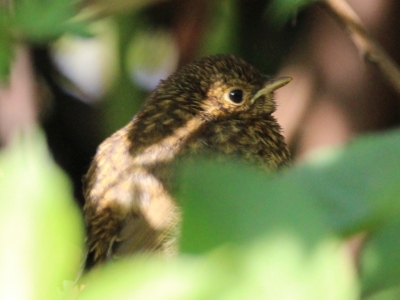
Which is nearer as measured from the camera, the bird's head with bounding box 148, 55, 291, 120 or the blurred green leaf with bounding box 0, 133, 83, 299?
the blurred green leaf with bounding box 0, 133, 83, 299

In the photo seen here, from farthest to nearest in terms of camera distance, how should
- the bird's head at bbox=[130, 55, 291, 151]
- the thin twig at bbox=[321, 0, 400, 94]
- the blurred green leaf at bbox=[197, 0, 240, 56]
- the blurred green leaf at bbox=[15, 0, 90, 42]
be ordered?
the blurred green leaf at bbox=[197, 0, 240, 56], the bird's head at bbox=[130, 55, 291, 151], the thin twig at bbox=[321, 0, 400, 94], the blurred green leaf at bbox=[15, 0, 90, 42]

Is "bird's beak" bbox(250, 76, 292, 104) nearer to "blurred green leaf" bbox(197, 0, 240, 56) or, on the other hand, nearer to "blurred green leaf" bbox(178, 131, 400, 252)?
"blurred green leaf" bbox(197, 0, 240, 56)

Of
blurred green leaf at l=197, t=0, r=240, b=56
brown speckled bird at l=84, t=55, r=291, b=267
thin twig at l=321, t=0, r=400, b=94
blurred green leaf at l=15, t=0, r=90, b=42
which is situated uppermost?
blurred green leaf at l=15, t=0, r=90, b=42

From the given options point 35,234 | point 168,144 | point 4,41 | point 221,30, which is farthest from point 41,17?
point 221,30

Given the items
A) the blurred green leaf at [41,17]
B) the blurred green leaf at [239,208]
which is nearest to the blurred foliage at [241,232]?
the blurred green leaf at [239,208]

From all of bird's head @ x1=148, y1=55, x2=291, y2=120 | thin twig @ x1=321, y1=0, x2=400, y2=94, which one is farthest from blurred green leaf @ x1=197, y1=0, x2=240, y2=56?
thin twig @ x1=321, y1=0, x2=400, y2=94

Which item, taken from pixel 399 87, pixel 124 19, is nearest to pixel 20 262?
pixel 399 87

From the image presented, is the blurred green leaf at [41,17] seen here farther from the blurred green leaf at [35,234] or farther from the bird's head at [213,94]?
the bird's head at [213,94]

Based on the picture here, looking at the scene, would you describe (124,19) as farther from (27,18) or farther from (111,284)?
(111,284)
